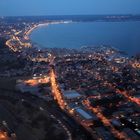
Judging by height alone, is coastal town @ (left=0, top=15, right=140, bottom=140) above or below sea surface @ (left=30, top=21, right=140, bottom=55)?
above

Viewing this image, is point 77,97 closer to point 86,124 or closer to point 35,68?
point 86,124

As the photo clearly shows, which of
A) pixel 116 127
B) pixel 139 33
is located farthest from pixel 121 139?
pixel 139 33

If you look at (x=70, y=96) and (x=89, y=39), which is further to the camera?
(x=89, y=39)

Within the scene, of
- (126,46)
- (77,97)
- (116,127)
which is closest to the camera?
(116,127)

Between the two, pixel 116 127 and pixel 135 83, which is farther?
pixel 135 83

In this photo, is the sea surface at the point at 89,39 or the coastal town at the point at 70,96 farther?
the sea surface at the point at 89,39

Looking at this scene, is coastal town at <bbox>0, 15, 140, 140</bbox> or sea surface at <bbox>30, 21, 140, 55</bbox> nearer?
coastal town at <bbox>0, 15, 140, 140</bbox>

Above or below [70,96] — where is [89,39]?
below

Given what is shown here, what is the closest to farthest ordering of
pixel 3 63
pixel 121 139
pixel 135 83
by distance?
pixel 121 139, pixel 135 83, pixel 3 63
